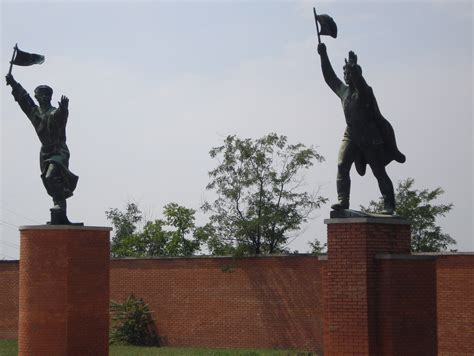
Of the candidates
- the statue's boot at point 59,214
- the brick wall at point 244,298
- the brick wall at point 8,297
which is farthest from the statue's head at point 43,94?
the brick wall at point 8,297

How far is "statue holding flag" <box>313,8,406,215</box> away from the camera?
14680 millimetres

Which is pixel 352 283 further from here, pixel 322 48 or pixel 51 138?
pixel 51 138

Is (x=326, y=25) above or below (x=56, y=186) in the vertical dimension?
above

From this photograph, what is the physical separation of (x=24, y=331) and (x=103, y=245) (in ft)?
7.27

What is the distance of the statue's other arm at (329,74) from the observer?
1510 cm

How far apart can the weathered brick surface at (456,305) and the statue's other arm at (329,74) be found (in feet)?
32.4

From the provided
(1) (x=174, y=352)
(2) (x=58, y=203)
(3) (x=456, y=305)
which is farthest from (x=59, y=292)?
(3) (x=456, y=305)

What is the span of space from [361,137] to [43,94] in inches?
282

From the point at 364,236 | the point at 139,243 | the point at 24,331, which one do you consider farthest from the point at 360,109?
the point at 139,243

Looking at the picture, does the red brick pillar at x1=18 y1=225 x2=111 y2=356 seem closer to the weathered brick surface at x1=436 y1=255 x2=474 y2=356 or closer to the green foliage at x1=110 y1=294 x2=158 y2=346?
the weathered brick surface at x1=436 y1=255 x2=474 y2=356

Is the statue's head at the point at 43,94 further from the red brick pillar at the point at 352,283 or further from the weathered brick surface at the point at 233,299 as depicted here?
the weathered brick surface at the point at 233,299

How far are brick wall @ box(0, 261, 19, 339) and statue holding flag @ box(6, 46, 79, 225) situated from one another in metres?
13.7

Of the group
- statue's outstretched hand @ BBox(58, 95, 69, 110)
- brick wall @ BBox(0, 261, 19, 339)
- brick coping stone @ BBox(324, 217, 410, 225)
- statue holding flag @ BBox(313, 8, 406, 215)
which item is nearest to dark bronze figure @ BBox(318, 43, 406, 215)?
statue holding flag @ BBox(313, 8, 406, 215)

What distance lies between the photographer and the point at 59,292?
18156 millimetres
